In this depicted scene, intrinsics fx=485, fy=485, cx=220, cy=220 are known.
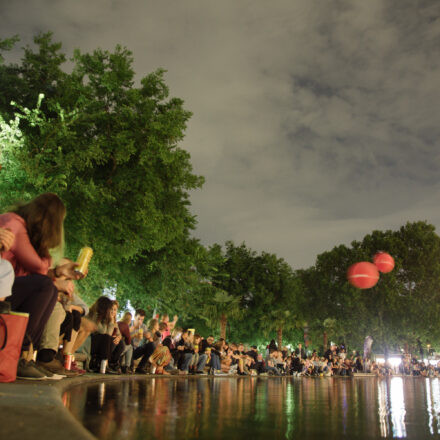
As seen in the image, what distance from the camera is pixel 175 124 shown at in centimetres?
1722

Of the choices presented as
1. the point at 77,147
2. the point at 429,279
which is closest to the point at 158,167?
the point at 77,147

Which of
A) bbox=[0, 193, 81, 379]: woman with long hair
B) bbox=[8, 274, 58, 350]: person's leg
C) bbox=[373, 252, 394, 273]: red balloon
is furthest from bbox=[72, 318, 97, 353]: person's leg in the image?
bbox=[373, 252, 394, 273]: red balloon

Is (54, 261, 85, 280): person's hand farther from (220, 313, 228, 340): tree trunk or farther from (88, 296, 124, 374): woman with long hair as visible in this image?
(220, 313, 228, 340): tree trunk

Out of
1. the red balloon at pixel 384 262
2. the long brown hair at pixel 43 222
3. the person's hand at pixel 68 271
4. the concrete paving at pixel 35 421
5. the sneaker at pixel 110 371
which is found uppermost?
the red balloon at pixel 384 262

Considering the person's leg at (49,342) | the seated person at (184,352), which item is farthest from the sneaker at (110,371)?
the person's leg at (49,342)

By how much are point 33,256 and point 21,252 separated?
12 centimetres

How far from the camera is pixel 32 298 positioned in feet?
14.6

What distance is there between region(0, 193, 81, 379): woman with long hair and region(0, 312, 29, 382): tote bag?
537 mm

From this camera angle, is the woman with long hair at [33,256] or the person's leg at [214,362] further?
the person's leg at [214,362]

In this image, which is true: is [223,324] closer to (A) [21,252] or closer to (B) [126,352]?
(B) [126,352]

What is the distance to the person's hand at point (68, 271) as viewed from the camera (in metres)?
5.52

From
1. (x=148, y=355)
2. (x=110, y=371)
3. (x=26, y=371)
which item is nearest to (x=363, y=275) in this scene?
(x=148, y=355)

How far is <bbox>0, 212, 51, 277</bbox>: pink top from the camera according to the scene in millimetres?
4328

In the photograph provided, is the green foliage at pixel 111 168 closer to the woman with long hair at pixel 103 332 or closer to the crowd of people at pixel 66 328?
the crowd of people at pixel 66 328
